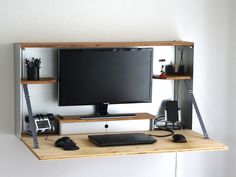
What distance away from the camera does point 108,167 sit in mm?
3895

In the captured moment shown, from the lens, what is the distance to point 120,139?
3.44 metres

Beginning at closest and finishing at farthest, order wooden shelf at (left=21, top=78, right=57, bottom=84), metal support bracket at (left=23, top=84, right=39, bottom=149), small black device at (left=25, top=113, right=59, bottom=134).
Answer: metal support bracket at (left=23, top=84, right=39, bottom=149) < wooden shelf at (left=21, top=78, right=57, bottom=84) < small black device at (left=25, top=113, right=59, bottom=134)

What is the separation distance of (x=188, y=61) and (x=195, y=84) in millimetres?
267

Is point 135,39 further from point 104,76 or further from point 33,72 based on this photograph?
A: point 33,72

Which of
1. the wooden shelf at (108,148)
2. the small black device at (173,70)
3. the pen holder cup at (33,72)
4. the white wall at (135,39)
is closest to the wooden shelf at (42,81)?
the pen holder cup at (33,72)

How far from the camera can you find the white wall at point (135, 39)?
11.8 ft

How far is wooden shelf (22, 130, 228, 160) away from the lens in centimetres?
313

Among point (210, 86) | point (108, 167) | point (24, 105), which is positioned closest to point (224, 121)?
point (210, 86)

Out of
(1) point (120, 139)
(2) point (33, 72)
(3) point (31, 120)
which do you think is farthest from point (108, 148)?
A: (2) point (33, 72)

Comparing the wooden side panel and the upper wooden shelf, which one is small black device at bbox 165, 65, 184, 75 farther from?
the wooden side panel

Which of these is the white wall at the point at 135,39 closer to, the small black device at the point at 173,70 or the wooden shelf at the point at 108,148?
the small black device at the point at 173,70

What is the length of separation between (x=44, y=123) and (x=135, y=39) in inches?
36.0

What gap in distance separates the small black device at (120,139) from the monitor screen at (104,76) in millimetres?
305

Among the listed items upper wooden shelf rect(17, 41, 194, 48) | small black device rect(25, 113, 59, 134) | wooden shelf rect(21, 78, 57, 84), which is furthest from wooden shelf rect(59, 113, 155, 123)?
upper wooden shelf rect(17, 41, 194, 48)
